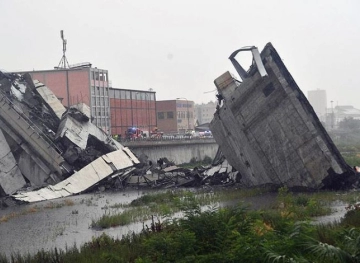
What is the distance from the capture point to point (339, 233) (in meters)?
9.98

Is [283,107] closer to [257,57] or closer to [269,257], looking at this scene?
[257,57]

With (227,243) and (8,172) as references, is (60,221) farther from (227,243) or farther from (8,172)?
(227,243)

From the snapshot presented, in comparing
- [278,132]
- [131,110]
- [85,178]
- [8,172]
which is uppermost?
→ [131,110]

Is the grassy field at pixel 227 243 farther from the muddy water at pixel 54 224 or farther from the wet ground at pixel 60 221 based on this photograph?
the muddy water at pixel 54 224

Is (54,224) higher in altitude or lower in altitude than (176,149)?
lower

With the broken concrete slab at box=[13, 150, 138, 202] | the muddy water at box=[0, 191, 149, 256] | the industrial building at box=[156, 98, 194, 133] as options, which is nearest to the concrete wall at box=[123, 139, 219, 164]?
the broken concrete slab at box=[13, 150, 138, 202]

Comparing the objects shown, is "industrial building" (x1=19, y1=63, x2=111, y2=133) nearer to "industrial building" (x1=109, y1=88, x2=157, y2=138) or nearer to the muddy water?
"industrial building" (x1=109, y1=88, x2=157, y2=138)

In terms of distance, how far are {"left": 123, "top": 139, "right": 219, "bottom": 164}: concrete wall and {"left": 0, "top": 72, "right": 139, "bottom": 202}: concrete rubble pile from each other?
32.3 feet

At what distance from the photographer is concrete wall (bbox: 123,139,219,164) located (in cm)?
4933

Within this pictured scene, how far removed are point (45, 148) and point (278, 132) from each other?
14446 millimetres

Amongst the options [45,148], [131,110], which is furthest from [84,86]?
[45,148]

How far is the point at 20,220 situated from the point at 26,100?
1677 cm

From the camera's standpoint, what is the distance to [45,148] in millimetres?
31953

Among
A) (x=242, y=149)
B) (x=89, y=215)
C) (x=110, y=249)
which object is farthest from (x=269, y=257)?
(x=242, y=149)
